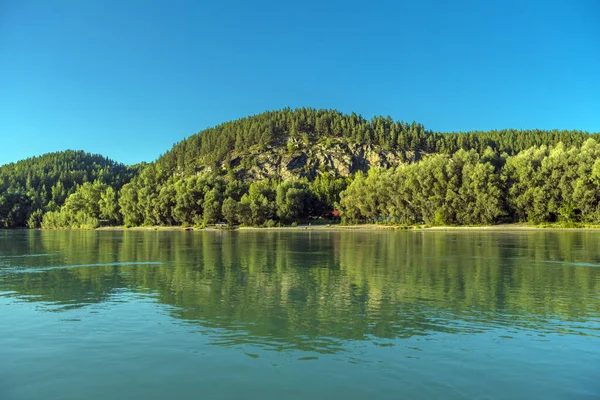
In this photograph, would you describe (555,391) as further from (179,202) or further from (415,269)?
(179,202)

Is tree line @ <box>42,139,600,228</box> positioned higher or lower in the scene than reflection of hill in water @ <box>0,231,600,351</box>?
higher

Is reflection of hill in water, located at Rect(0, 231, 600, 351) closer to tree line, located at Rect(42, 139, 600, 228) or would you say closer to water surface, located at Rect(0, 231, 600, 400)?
water surface, located at Rect(0, 231, 600, 400)

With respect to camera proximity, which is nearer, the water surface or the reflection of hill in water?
the water surface

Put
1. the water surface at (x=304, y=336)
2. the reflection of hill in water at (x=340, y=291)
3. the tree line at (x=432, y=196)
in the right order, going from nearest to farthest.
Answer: the water surface at (x=304, y=336)
the reflection of hill in water at (x=340, y=291)
the tree line at (x=432, y=196)

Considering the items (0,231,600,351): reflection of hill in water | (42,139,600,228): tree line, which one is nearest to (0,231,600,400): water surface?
(0,231,600,351): reflection of hill in water

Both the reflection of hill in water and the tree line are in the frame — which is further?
the tree line

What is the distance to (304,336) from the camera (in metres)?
18.5

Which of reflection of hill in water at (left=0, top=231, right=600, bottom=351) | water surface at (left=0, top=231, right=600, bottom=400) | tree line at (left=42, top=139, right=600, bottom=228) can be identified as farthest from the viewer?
tree line at (left=42, top=139, right=600, bottom=228)

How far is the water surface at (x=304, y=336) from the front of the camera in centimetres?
1357

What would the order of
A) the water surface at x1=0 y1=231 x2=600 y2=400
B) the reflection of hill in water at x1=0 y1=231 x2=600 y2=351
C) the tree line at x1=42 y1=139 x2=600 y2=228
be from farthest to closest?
1. the tree line at x1=42 y1=139 x2=600 y2=228
2. the reflection of hill in water at x1=0 y1=231 x2=600 y2=351
3. the water surface at x1=0 y1=231 x2=600 y2=400

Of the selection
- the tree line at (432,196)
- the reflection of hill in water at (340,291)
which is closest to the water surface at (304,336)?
the reflection of hill in water at (340,291)

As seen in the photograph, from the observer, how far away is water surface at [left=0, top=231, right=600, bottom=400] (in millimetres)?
13570

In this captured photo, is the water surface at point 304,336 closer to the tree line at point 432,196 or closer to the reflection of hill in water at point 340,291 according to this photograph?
the reflection of hill in water at point 340,291

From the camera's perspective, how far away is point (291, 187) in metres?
177
